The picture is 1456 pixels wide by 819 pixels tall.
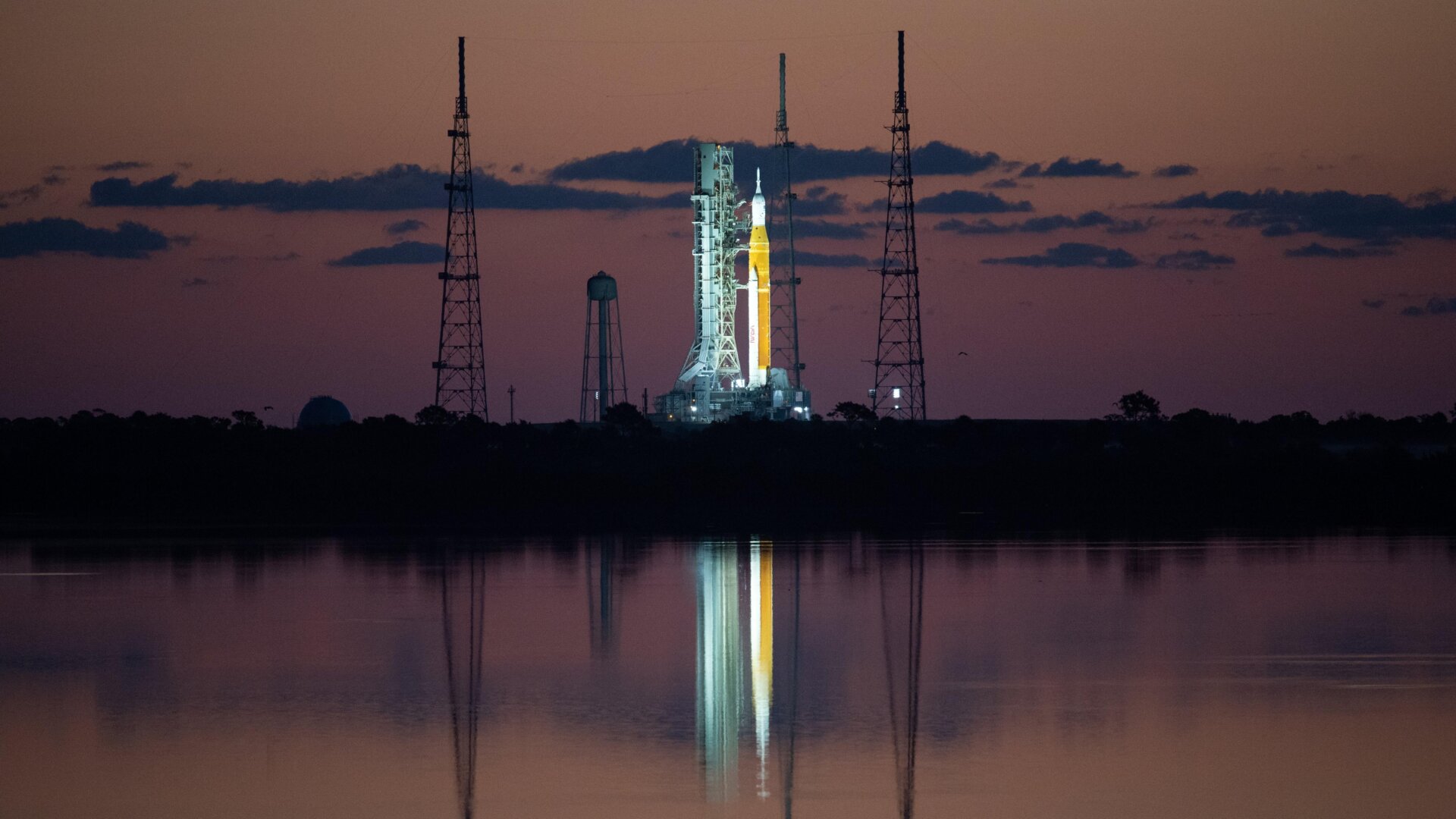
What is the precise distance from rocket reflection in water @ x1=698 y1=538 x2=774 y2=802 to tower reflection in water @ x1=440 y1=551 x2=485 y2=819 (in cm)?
220

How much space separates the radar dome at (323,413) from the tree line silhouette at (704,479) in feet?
67.4

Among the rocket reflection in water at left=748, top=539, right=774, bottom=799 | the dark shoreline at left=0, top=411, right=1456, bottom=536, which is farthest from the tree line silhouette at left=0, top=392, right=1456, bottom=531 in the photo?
the rocket reflection in water at left=748, top=539, right=774, bottom=799

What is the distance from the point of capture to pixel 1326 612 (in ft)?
97.2

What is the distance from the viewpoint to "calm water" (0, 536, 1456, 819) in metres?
16.3

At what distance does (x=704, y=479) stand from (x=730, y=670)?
39.6 m

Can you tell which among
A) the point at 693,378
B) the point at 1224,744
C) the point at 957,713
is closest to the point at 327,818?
the point at 957,713

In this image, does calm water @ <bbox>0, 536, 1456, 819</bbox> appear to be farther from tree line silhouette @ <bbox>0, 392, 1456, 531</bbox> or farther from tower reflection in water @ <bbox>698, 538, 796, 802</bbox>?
tree line silhouette @ <bbox>0, 392, 1456, 531</bbox>

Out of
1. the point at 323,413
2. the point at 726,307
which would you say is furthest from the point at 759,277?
the point at 323,413

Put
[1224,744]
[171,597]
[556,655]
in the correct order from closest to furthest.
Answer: [1224,744], [556,655], [171,597]

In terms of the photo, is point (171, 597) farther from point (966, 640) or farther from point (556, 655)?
point (966, 640)

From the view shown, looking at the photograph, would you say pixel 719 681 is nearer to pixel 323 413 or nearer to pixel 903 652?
pixel 903 652

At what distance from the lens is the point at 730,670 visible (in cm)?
2373

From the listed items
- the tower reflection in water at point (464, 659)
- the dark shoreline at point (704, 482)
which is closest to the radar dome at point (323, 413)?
the dark shoreline at point (704, 482)

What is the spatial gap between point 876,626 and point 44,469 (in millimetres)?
49125
